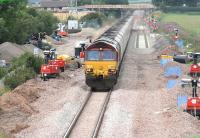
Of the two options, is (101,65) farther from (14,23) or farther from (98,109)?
(14,23)

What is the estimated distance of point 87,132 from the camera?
19.4m

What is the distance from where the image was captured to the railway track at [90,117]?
1927 cm

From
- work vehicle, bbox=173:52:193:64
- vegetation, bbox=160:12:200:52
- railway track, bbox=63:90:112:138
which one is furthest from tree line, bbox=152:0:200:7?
railway track, bbox=63:90:112:138

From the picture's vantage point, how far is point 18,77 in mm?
30750

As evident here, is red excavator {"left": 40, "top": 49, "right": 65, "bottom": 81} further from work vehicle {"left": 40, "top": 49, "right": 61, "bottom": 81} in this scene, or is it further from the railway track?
the railway track

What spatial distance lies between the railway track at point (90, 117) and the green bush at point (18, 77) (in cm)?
495

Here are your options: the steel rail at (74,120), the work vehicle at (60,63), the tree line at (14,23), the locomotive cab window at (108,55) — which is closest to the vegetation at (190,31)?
the work vehicle at (60,63)

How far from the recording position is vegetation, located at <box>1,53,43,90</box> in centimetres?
3014

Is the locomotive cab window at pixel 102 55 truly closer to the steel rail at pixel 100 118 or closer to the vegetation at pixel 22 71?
the steel rail at pixel 100 118

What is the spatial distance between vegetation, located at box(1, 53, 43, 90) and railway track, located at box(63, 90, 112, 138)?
5.06 m

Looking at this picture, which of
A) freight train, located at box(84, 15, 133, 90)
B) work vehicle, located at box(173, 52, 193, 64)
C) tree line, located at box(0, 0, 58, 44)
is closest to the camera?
freight train, located at box(84, 15, 133, 90)

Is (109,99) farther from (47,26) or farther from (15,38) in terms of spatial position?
(47,26)

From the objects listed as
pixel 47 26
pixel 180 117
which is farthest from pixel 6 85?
pixel 47 26

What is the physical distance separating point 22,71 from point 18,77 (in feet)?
4.95
